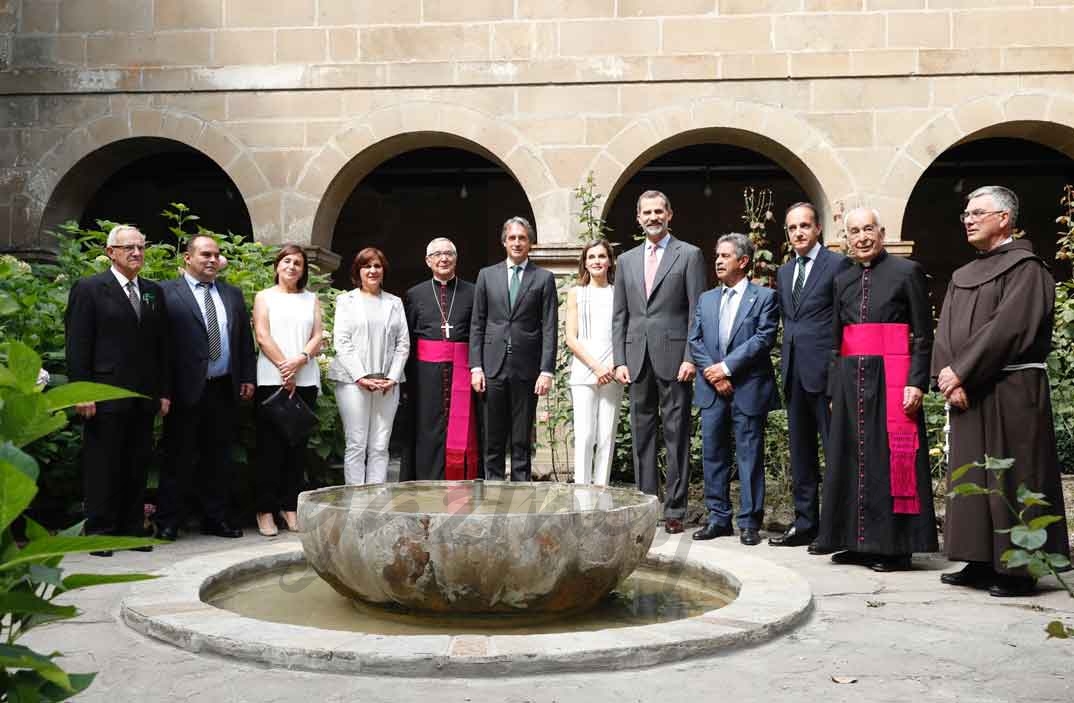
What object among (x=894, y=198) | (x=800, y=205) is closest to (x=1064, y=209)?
(x=894, y=198)

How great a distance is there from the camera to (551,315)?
6.18 meters

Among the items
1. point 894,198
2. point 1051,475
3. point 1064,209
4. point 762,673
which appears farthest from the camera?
point 1064,209

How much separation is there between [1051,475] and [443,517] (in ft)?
8.67

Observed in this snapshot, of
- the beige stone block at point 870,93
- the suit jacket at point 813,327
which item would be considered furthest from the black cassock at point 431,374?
the beige stone block at point 870,93

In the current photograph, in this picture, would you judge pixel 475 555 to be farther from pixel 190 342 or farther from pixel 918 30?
pixel 918 30

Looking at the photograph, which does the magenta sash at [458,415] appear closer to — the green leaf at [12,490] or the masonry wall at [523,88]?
the masonry wall at [523,88]

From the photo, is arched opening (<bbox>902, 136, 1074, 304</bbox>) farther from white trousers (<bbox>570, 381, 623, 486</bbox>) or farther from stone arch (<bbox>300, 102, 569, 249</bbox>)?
white trousers (<bbox>570, 381, 623, 486</bbox>)

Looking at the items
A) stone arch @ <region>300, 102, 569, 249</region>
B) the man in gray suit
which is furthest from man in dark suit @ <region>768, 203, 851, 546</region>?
stone arch @ <region>300, 102, 569, 249</region>

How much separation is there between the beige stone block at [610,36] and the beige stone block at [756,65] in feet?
2.17

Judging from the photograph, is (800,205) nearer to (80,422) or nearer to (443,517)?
(443,517)

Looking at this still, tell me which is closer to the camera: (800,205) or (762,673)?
(762,673)

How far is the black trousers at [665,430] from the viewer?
5.66 m

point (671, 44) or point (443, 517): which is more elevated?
point (671, 44)

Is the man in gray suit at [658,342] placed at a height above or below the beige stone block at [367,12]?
below
